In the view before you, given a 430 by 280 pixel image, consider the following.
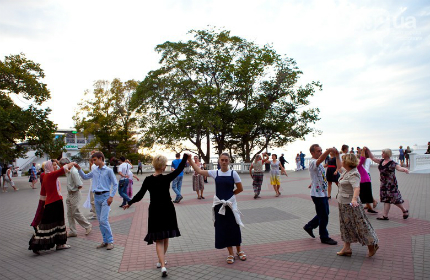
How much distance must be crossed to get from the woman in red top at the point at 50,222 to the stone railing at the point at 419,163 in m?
21.5

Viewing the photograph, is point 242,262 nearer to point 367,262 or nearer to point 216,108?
point 367,262

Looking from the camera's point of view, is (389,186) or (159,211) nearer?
(159,211)

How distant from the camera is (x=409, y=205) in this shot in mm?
9602

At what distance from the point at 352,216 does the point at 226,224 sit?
2.06m

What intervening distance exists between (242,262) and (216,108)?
80.3 feet

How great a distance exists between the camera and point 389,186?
782cm

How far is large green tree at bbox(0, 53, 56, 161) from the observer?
22.2 metres

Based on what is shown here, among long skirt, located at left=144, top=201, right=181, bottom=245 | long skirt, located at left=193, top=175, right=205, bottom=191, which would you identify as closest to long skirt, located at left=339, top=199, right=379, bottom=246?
long skirt, located at left=144, top=201, right=181, bottom=245

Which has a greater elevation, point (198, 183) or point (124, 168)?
point (124, 168)

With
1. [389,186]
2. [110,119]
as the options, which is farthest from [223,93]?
[389,186]

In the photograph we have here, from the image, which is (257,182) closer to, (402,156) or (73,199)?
(73,199)

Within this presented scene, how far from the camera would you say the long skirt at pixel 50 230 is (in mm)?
Result: 6031

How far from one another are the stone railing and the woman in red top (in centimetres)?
2148

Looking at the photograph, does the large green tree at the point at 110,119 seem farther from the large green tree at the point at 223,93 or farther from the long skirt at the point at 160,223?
the long skirt at the point at 160,223
